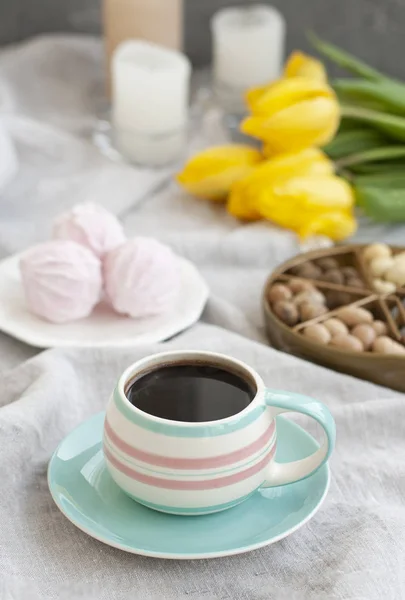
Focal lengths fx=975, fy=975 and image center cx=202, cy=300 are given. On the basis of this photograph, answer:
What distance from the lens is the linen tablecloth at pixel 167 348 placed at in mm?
535

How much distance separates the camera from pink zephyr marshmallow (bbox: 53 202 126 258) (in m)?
0.80

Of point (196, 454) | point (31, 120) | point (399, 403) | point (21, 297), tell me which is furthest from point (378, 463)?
point (31, 120)

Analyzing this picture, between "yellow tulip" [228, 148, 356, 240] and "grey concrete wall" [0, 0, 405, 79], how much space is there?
17.8 inches

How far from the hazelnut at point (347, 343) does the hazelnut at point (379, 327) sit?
2 cm

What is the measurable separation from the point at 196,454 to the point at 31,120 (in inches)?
29.7

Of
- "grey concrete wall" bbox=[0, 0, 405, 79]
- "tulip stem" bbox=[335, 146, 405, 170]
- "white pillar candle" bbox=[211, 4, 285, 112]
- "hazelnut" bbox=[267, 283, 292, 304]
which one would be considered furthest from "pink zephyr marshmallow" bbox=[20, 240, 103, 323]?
"grey concrete wall" bbox=[0, 0, 405, 79]

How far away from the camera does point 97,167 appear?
1116 mm

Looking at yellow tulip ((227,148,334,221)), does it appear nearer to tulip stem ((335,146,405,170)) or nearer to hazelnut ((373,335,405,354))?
tulip stem ((335,146,405,170))

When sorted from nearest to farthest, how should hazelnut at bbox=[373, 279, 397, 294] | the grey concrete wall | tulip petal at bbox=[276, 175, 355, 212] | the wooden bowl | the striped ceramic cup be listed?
the striped ceramic cup, the wooden bowl, hazelnut at bbox=[373, 279, 397, 294], tulip petal at bbox=[276, 175, 355, 212], the grey concrete wall

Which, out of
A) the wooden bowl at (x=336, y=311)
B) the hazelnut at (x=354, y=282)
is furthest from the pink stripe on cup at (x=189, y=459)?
the hazelnut at (x=354, y=282)

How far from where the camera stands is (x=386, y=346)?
A: 2.39ft

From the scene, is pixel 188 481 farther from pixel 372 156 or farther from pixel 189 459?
pixel 372 156

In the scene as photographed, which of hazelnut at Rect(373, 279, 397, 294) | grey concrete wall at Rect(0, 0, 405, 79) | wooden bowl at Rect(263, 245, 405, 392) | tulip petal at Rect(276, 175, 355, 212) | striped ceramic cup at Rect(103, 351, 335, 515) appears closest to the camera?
striped ceramic cup at Rect(103, 351, 335, 515)

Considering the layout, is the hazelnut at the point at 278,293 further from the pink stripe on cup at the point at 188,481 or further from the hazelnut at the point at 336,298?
the pink stripe on cup at the point at 188,481
